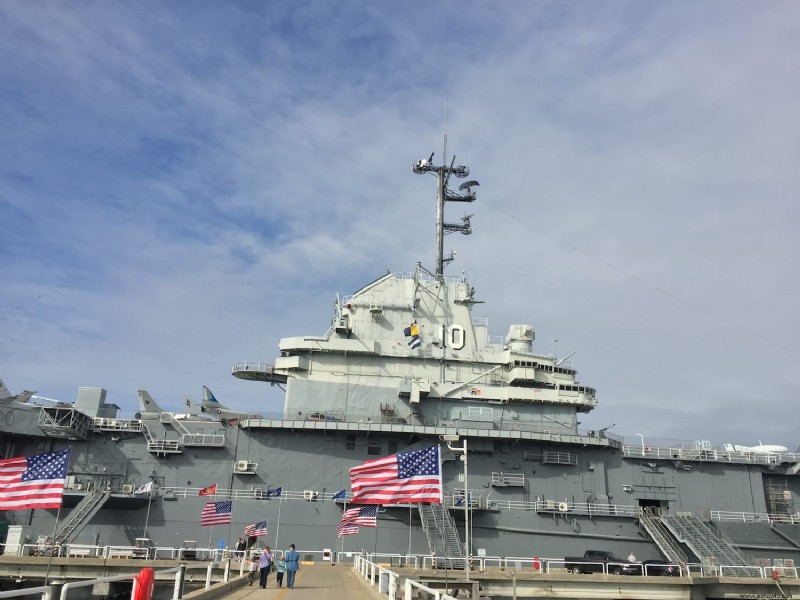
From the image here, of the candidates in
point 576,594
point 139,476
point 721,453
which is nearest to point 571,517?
point 576,594

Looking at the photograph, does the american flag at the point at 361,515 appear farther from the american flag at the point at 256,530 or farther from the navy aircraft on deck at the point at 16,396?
the navy aircraft on deck at the point at 16,396

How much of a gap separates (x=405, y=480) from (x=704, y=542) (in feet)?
66.7

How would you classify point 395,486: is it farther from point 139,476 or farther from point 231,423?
point 139,476

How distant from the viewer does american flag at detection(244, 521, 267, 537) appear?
95.5ft

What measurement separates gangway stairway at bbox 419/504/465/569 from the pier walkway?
18.2 ft

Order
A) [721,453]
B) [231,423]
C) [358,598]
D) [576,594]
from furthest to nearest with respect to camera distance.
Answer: [721,453]
[231,423]
[576,594]
[358,598]

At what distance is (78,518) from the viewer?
28688 millimetres

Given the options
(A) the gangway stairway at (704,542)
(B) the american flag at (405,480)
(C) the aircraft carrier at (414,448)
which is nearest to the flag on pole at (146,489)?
(C) the aircraft carrier at (414,448)

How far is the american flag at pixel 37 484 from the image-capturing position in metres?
19.2

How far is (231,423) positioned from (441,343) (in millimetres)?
12137

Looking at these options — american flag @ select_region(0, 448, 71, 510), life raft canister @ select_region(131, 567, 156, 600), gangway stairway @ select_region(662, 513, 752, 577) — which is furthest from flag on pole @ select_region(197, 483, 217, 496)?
gangway stairway @ select_region(662, 513, 752, 577)

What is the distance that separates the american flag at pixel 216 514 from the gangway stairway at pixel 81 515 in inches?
201

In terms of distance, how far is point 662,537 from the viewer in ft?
106

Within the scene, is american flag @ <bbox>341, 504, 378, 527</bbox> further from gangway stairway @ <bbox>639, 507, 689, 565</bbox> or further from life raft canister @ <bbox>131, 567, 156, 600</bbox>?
life raft canister @ <bbox>131, 567, 156, 600</bbox>
